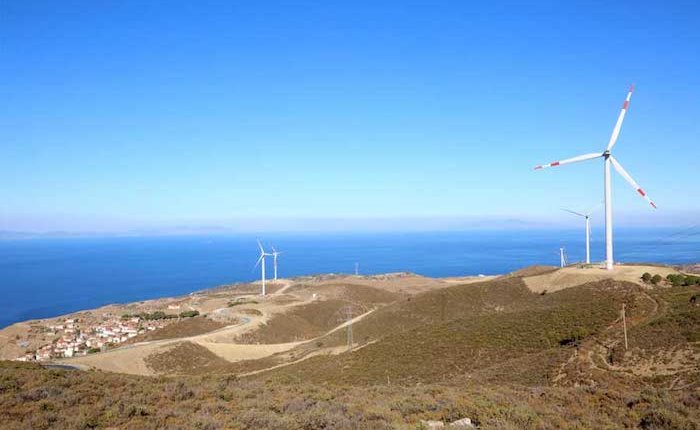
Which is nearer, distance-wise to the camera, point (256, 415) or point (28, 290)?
point (256, 415)

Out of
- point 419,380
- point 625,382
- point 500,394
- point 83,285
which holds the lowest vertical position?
point 83,285

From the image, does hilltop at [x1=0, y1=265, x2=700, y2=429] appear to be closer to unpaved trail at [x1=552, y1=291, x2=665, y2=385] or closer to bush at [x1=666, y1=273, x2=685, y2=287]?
unpaved trail at [x1=552, y1=291, x2=665, y2=385]

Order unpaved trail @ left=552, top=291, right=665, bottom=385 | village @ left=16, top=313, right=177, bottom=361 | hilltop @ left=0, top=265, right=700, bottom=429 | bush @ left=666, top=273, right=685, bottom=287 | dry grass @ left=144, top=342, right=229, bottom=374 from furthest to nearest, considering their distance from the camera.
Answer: village @ left=16, top=313, right=177, bottom=361 → dry grass @ left=144, top=342, right=229, bottom=374 → bush @ left=666, top=273, right=685, bottom=287 → unpaved trail @ left=552, top=291, right=665, bottom=385 → hilltop @ left=0, top=265, right=700, bottom=429

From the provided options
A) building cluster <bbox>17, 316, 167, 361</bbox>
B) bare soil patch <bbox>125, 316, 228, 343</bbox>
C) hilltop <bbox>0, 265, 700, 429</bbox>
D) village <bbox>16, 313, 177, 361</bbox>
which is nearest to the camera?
hilltop <bbox>0, 265, 700, 429</bbox>

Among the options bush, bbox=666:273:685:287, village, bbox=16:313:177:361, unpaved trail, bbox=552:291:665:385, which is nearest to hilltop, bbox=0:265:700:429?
unpaved trail, bbox=552:291:665:385

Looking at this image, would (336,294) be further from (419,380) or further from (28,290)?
(28,290)

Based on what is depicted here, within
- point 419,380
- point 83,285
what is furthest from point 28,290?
point 419,380

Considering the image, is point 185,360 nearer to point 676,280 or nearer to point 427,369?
point 427,369
